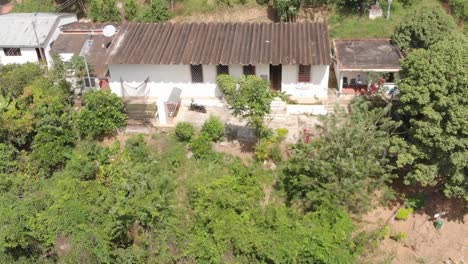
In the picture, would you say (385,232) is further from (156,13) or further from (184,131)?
(156,13)

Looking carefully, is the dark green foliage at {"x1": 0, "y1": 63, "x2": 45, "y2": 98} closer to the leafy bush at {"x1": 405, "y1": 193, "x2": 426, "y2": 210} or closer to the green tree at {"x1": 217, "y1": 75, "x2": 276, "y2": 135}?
the green tree at {"x1": 217, "y1": 75, "x2": 276, "y2": 135}

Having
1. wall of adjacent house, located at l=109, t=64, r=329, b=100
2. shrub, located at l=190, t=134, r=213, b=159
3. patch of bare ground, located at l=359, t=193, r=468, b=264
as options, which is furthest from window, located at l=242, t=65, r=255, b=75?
patch of bare ground, located at l=359, t=193, r=468, b=264

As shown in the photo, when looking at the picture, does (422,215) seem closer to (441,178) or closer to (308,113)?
(441,178)

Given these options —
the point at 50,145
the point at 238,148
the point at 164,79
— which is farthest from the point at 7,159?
the point at 238,148

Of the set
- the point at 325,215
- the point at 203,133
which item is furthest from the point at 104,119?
the point at 325,215

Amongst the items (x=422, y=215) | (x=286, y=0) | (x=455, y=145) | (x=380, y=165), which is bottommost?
(x=422, y=215)

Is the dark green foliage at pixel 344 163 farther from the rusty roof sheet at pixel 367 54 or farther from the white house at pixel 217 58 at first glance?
the rusty roof sheet at pixel 367 54

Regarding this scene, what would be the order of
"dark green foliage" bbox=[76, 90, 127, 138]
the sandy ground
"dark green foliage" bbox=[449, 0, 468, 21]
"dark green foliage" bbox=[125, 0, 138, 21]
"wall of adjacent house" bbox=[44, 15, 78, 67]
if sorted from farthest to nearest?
1. "dark green foliage" bbox=[125, 0, 138, 21]
2. "dark green foliage" bbox=[449, 0, 468, 21]
3. "wall of adjacent house" bbox=[44, 15, 78, 67]
4. "dark green foliage" bbox=[76, 90, 127, 138]
5. the sandy ground
